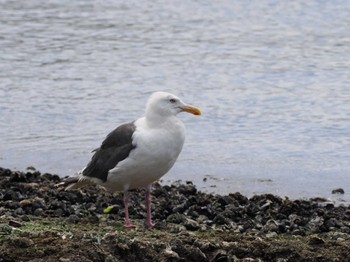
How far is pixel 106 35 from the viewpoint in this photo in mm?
25172

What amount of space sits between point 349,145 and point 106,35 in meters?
11.0

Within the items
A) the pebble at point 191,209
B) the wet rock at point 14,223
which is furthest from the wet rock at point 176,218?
the wet rock at point 14,223

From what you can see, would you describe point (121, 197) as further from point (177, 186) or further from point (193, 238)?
point (193, 238)

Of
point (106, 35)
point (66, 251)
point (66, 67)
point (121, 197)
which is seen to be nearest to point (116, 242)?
point (66, 251)

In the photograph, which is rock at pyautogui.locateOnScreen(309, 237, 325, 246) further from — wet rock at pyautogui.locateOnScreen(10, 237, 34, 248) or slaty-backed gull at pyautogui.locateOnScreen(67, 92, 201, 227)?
wet rock at pyautogui.locateOnScreen(10, 237, 34, 248)

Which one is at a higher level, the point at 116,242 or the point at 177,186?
the point at 116,242

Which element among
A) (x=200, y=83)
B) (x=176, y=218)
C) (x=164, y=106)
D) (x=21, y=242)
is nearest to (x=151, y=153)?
(x=164, y=106)

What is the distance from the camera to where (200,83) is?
19875mm

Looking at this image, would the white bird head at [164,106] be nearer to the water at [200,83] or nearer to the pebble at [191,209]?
the pebble at [191,209]

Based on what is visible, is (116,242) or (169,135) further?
(169,135)

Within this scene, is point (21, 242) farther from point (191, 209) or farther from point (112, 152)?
point (191, 209)

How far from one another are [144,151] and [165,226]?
773 mm

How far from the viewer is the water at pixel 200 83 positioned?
1441 centimetres

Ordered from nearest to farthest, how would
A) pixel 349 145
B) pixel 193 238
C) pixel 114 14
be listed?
pixel 193 238, pixel 349 145, pixel 114 14
